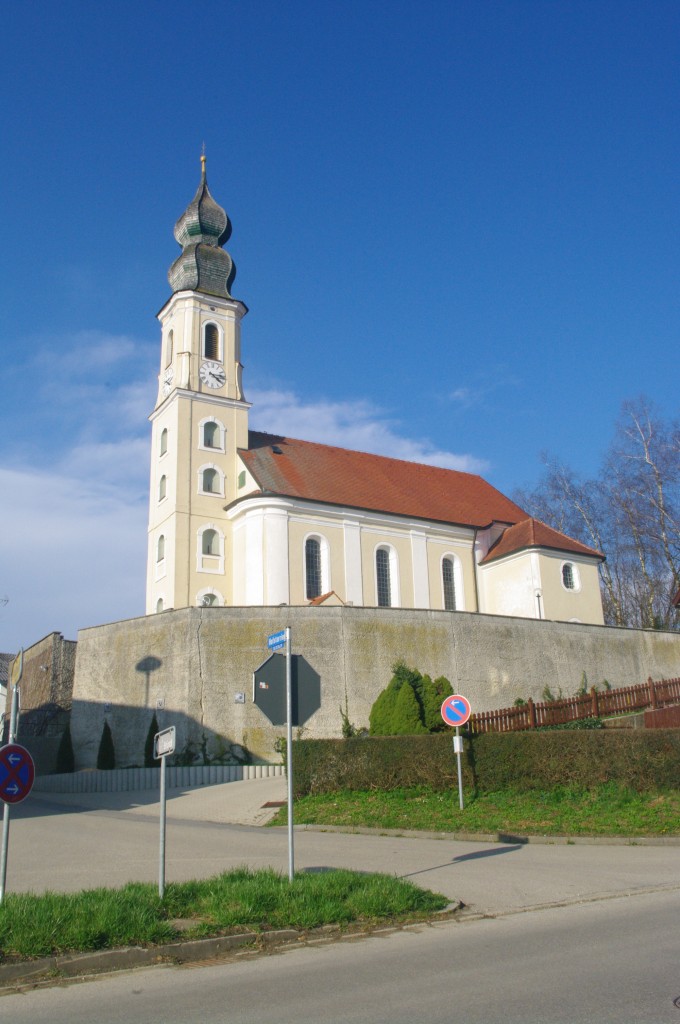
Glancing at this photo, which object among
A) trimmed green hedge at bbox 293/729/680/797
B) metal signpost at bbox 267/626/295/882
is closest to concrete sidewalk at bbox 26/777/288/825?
trimmed green hedge at bbox 293/729/680/797

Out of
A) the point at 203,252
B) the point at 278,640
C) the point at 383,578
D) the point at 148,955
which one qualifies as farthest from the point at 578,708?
the point at 203,252

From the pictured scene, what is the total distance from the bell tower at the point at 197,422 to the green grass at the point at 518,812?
21282 millimetres

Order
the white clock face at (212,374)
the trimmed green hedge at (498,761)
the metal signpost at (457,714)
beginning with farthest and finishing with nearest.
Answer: the white clock face at (212,374), the metal signpost at (457,714), the trimmed green hedge at (498,761)

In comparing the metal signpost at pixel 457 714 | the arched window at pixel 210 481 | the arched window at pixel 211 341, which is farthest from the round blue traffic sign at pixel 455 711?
the arched window at pixel 211 341

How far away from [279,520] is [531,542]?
469 inches

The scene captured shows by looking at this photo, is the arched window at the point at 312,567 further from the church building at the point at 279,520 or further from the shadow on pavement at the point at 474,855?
the shadow on pavement at the point at 474,855

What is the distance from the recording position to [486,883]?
1131cm

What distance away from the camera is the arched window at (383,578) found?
42.3 meters

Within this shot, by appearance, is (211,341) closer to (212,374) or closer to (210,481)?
(212,374)

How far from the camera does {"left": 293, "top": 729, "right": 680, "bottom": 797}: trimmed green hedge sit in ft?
56.3

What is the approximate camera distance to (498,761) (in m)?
18.5

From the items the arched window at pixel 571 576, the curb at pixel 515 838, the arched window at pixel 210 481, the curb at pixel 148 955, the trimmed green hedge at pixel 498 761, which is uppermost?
the arched window at pixel 210 481

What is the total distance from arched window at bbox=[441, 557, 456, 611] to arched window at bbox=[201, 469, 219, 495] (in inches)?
456

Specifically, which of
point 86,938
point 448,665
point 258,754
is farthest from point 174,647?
point 86,938
